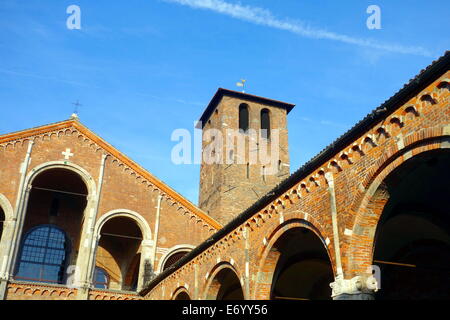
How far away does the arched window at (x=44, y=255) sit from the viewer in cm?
2259

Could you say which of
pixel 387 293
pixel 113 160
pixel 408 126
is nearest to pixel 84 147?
pixel 113 160

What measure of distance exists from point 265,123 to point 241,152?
3290 mm

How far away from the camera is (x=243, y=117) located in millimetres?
32062

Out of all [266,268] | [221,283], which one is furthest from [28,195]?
[266,268]

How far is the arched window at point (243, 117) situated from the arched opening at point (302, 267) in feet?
52.9

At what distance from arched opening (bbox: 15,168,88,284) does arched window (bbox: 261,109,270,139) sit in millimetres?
12348

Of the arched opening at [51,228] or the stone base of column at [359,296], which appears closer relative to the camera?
the stone base of column at [359,296]

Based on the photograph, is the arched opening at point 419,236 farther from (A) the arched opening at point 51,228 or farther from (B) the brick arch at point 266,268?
(A) the arched opening at point 51,228

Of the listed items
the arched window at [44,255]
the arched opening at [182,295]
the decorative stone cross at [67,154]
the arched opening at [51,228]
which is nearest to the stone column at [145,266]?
the arched opening at [182,295]

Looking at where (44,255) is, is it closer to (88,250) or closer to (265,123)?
(88,250)

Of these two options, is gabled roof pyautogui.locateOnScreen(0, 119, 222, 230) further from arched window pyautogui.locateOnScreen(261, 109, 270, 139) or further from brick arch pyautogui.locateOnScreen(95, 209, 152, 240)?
arched window pyautogui.locateOnScreen(261, 109, 270, 139)

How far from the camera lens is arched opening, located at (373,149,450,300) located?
10.8m

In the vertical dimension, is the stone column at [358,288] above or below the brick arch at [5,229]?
below

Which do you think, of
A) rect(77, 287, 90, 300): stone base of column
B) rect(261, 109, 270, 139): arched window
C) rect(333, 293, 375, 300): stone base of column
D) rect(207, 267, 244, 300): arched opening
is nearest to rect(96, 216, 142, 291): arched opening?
rect(77, 287, 90, 300): stone base of column
